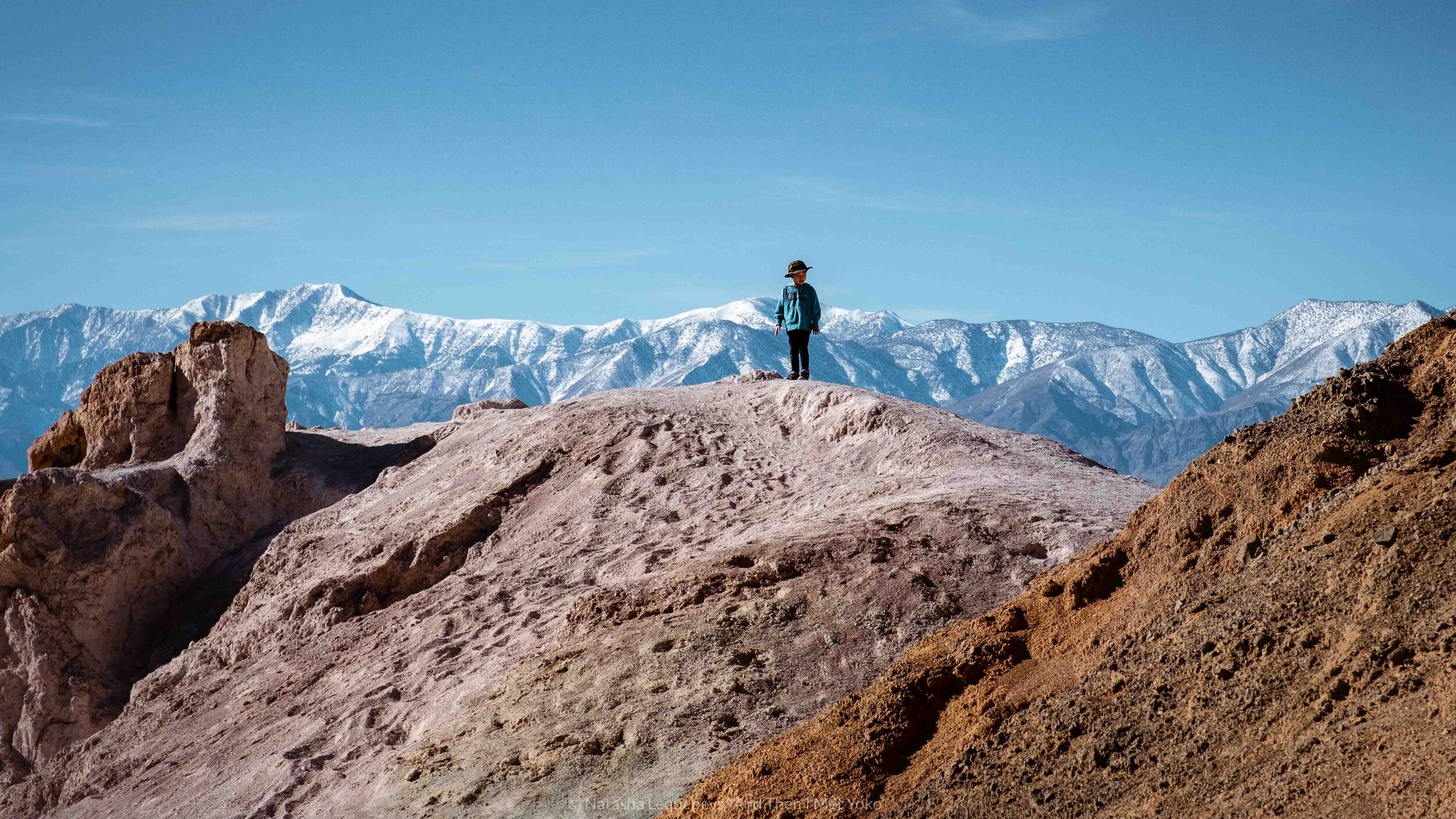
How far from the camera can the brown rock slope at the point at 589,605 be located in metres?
8.83

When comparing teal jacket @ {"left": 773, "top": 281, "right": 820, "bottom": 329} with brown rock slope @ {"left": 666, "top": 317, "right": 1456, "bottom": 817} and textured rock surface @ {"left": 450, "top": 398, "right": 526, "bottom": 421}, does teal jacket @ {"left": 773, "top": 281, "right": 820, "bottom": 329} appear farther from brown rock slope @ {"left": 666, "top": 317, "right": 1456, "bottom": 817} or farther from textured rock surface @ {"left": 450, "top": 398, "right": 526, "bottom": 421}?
brown rock slope @ {"left": 666, "top": 317, "right": 1456, "bottom": 817}

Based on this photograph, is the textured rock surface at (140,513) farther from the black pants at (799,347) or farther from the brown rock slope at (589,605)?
the black pants at (799,347)

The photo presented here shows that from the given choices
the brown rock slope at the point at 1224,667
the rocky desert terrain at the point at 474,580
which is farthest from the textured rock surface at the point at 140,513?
the brown rock slope at the point at 1224,667

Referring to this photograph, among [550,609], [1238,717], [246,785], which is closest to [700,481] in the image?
[550,609]

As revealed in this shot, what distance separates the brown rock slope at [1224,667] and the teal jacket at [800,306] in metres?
9.80

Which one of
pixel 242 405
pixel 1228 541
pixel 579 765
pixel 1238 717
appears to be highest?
pixel 242 405

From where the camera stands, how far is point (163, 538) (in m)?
15.5

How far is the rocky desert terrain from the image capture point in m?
9.02

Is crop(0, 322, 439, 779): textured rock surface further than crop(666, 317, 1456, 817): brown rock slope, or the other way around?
crop(0, 322, 439, 779): textured rock surface

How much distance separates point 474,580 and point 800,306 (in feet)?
21.3

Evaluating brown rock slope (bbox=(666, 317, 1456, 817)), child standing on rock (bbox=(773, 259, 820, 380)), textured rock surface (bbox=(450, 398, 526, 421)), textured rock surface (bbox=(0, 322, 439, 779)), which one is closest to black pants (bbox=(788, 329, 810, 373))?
child standing on rock (bbox=(773, 259, 820, 380))

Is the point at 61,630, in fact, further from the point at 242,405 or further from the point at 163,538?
the point at 242,405

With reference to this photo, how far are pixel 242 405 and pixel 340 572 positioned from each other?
4.99 m

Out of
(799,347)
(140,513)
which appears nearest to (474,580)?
(140,513)
